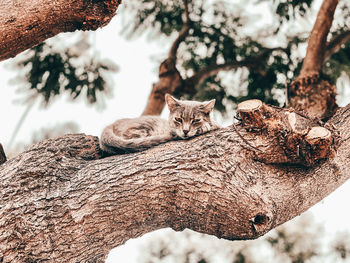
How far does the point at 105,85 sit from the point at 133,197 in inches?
112

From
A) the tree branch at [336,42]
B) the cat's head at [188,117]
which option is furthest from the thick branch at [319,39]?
the cat's head at [188,117]

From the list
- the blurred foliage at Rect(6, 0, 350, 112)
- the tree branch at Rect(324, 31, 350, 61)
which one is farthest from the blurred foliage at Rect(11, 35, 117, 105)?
the tree branch at Rect(324, 31, 350, 61)

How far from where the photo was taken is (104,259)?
2752 millimetres

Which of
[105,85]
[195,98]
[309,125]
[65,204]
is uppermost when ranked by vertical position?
[309,125]

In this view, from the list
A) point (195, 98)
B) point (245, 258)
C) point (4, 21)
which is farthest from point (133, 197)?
point (195, 98)

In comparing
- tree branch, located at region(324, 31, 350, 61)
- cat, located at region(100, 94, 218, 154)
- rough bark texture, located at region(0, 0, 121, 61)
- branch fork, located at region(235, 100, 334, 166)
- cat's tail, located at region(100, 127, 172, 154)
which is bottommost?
cat, located at region(100, 94, 218, 154)

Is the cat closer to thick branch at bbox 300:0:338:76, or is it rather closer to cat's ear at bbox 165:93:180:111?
cat's ear at bbox 165:93:180:111

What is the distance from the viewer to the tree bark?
2.43 meters

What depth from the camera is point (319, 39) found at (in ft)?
14.6

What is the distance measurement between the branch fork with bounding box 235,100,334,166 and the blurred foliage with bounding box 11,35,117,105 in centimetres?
285

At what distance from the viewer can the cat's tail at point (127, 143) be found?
10.3ft

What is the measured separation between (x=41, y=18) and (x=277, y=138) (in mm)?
1890

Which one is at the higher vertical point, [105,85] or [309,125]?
[309,125]

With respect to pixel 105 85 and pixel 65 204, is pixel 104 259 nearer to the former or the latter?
pixel 65 204
